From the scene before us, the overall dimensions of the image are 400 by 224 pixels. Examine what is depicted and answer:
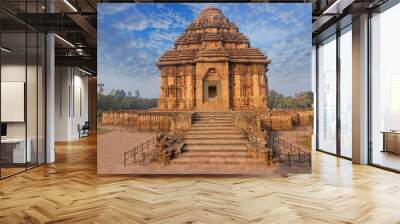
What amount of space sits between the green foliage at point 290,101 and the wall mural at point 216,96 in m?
0.02

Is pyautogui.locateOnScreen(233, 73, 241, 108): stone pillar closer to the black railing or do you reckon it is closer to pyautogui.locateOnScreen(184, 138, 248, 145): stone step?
pyautogui.locateOnScreen(184, 138, 248, 145): stone step

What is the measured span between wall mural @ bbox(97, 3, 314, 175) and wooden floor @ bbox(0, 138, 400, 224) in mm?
410

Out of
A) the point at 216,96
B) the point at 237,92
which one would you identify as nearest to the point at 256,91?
the point at 237,92

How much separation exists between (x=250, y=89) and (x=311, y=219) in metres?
3.42

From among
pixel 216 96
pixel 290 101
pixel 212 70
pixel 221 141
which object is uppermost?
pixel 212 70

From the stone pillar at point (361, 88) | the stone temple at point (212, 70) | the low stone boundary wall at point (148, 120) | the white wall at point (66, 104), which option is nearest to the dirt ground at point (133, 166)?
the low stone boundary wall at point (148, 120)

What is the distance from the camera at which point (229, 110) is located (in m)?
7.20

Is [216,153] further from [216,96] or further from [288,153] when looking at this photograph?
[288,153]

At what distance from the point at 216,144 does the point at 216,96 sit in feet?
3.30

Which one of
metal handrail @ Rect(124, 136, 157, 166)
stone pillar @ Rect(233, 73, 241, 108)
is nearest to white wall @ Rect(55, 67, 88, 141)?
metal handrail @ Rect(124, 136, 157, 166)

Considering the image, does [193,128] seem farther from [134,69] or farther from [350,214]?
[350,214]

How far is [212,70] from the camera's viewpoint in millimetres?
7379

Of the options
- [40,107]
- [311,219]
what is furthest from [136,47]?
[311,219]

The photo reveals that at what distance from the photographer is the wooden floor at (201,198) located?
4.31 metres
